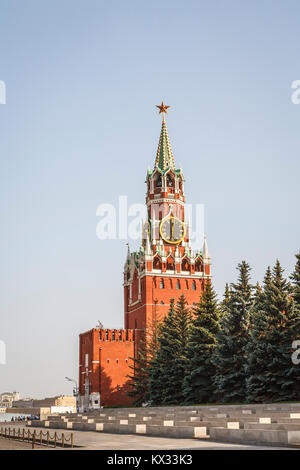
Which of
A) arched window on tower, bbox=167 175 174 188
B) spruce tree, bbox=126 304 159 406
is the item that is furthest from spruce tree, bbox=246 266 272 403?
arched window on tower, bbox=167 175 174 188

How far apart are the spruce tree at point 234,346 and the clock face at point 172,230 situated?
32.2 meters

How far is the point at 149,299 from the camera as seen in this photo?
64.8 meters

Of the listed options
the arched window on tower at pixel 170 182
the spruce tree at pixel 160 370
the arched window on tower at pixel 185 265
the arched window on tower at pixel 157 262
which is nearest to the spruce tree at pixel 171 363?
the spruce tree at pixel 160 370

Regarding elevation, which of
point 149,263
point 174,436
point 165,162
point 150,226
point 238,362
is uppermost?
point 165,162

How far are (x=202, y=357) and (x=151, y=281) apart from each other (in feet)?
90.6

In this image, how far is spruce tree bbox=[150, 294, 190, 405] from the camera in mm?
42031

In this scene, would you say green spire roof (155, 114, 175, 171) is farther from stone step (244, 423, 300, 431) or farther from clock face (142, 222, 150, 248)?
stone step (244, 423, 300, 431)

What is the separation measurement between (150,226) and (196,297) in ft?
33.1

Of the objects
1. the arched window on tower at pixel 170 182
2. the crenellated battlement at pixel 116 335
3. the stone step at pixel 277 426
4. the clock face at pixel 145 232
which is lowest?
the stone step at pixel 277 426

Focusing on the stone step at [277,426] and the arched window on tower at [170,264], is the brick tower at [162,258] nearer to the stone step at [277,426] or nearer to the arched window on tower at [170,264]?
the arched window on tower at [170,264]

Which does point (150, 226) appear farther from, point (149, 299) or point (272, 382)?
point (272, 382)

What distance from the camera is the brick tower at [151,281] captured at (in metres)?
61.9
